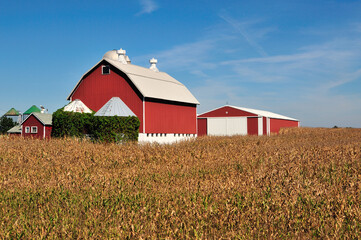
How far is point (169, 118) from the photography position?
2978 cm

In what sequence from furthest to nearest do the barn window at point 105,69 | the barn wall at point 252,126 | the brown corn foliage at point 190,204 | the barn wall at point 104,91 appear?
the barn wall at point 252,126 < the barn window at point 105,69 < the barn wall at point 104,91 < the brown corn foliage at point 190,204

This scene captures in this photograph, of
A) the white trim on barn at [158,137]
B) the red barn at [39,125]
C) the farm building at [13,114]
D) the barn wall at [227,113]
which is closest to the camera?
the white trim on barn at [158,137]

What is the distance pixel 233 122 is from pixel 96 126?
20734 millimetres

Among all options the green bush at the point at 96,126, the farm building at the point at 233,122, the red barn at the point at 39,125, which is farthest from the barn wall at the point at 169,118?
the red barn at the point at 39,125

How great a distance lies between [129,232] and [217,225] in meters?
1.14

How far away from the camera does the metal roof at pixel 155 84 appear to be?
2783cm

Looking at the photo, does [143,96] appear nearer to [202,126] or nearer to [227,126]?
[227,126]

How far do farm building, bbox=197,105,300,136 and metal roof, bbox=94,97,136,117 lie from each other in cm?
1525

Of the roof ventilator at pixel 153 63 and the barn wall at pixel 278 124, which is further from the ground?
the roof ventilator at pixel 153 63

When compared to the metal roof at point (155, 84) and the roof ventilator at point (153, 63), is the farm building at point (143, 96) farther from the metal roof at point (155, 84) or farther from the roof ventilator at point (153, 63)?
the roof ventilator at point (153, 63)

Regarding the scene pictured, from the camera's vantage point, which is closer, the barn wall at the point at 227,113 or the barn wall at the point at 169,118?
the barn wall at the point at 169,118

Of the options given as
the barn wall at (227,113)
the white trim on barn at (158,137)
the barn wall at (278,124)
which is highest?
the barn wall at (227,113)

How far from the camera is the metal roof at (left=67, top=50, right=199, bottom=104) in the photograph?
27.8 metres

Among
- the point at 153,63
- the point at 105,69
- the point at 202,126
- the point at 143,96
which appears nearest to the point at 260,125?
the point at 202,126
